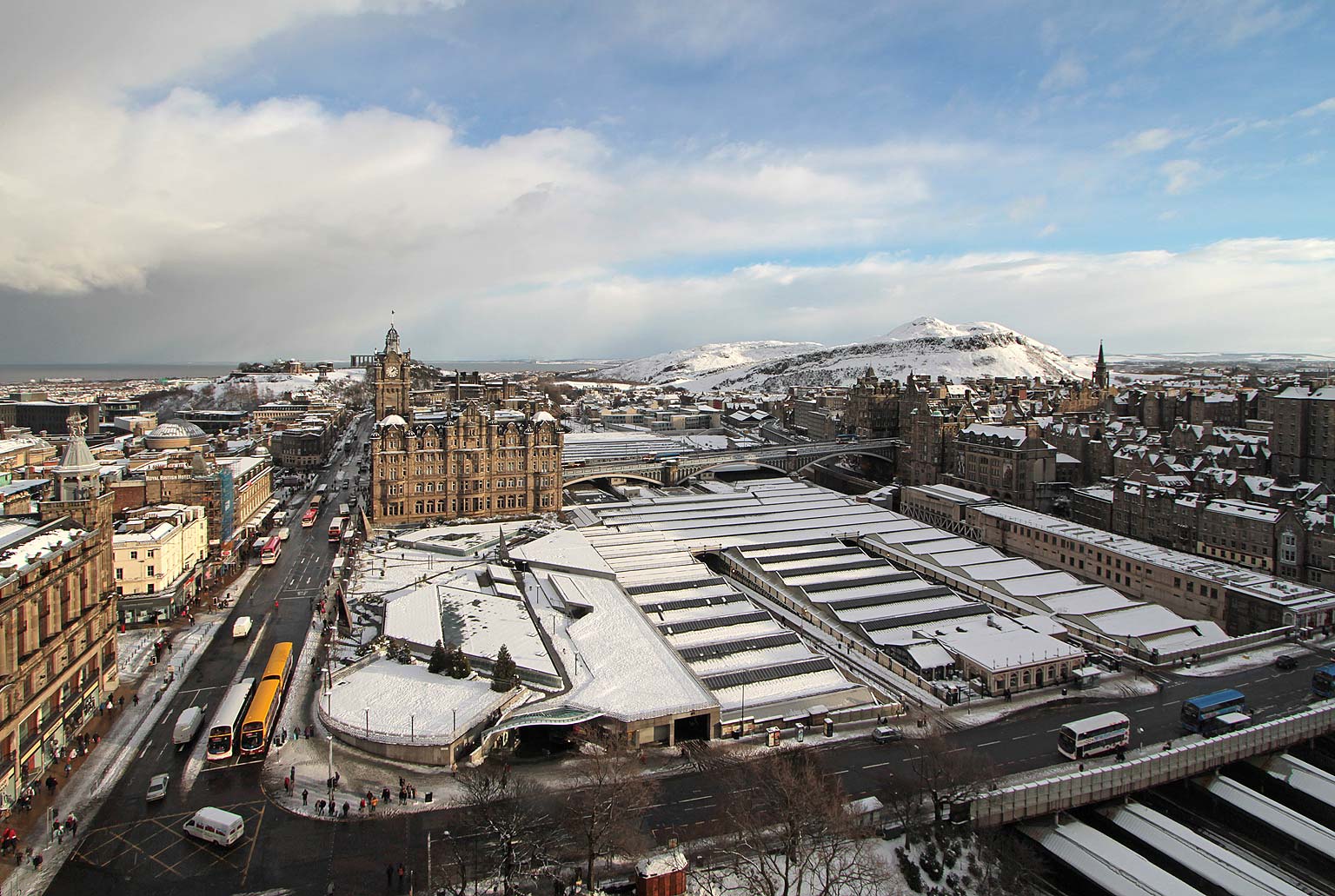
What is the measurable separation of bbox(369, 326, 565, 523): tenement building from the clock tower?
28.8 meters

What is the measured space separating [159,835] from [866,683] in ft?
127

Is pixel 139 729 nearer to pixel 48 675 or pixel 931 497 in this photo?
pixel 48 675

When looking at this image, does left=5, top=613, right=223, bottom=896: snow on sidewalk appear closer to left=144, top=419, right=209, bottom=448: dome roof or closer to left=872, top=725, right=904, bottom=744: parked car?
left=872, top=725, right=904, bottom=744: parked car

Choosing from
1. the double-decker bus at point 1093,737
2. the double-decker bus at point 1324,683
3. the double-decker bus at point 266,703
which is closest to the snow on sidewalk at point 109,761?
the double-decker bus at point 266,703

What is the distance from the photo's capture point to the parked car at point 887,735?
44375 mm

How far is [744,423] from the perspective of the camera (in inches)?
7766

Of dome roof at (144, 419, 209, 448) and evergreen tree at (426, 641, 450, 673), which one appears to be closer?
evergreen tree at (426, 641, 450, 673)

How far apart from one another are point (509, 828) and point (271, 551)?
59379mm

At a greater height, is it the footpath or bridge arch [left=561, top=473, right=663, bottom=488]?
bridge arch [left=561, top=473, right=663, bottom=488]

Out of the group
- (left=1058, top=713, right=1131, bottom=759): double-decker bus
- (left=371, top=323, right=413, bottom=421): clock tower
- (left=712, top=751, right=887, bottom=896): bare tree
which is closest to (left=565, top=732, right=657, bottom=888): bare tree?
(left=712, top=751, right=887, bottom=896): bare tree

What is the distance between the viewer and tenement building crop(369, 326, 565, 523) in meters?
90.0

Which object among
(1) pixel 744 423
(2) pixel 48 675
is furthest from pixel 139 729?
(1) pixel 744 423

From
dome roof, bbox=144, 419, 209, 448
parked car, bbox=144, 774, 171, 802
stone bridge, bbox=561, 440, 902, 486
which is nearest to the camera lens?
parked car, bbox=144, 774, 171, 802

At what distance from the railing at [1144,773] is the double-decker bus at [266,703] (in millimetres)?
35258
